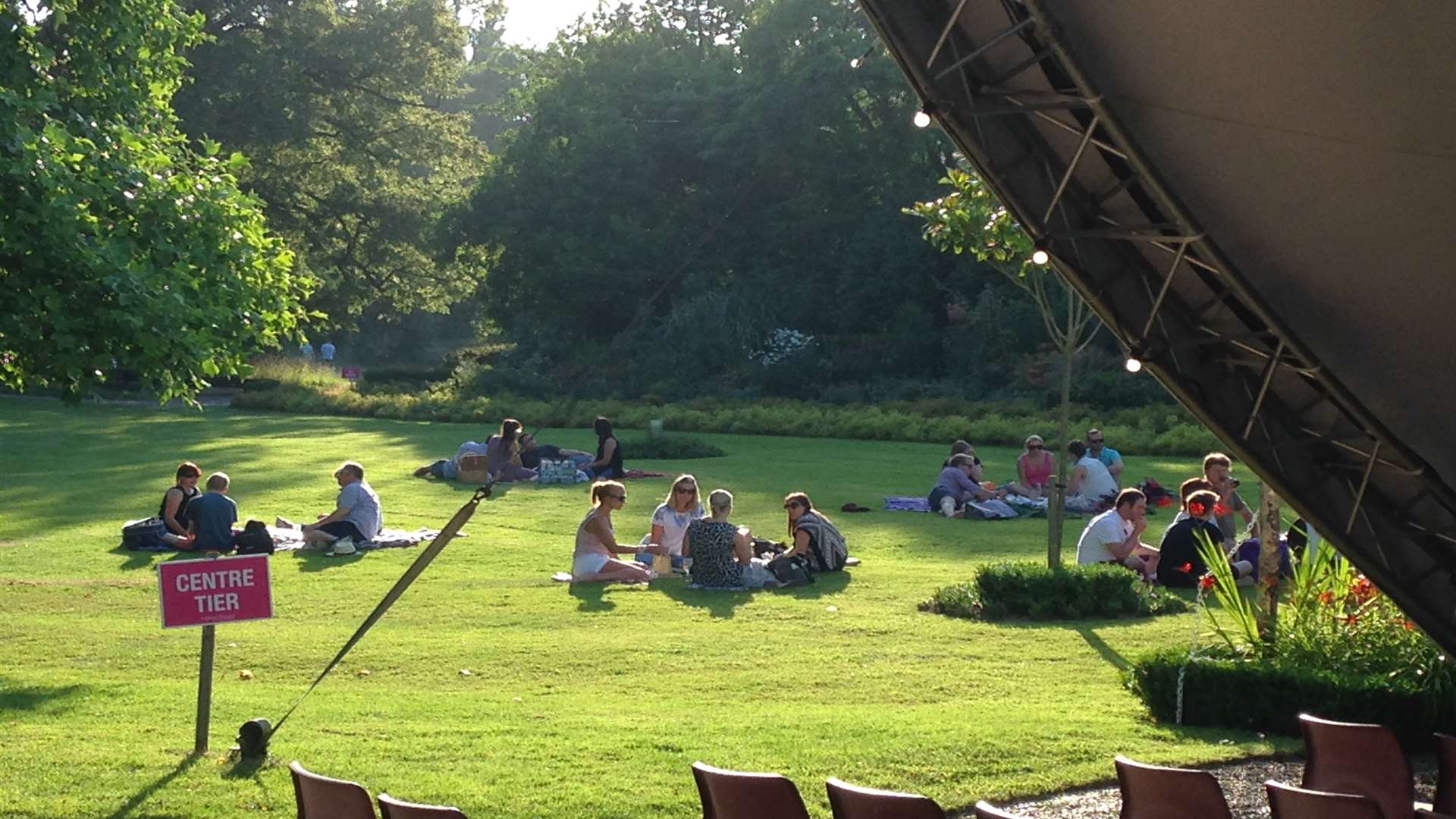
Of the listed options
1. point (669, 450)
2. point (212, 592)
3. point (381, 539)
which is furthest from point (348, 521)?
point (669, 450)

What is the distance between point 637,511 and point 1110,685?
40.3 ft

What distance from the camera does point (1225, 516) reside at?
17.2 meters

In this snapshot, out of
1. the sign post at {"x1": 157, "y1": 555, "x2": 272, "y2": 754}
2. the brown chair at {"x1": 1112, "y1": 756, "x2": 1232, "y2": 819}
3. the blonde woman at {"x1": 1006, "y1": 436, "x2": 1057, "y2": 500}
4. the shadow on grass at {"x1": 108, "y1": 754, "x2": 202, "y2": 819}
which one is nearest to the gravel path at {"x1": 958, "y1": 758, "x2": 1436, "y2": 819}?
the brown chair at {"x1": 1112, "y1": 756, "x2": 1232, "y2": 819}

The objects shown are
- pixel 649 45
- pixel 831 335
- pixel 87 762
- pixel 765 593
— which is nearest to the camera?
pixel 87 762

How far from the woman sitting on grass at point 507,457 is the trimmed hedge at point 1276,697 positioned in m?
16.2

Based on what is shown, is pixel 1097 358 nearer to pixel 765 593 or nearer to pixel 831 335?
pixel 831 335

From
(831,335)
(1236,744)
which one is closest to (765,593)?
(1236,744)

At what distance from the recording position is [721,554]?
623 inches

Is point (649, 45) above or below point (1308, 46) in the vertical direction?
above

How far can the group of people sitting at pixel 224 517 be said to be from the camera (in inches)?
714

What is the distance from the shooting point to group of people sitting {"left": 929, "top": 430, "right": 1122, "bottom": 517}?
22547 millimetres

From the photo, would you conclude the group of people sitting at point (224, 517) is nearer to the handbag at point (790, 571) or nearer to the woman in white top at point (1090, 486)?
the handbag at point (790, 571)

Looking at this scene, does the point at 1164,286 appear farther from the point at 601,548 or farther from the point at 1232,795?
the point at 601,548

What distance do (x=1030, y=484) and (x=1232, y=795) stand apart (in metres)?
15.1
